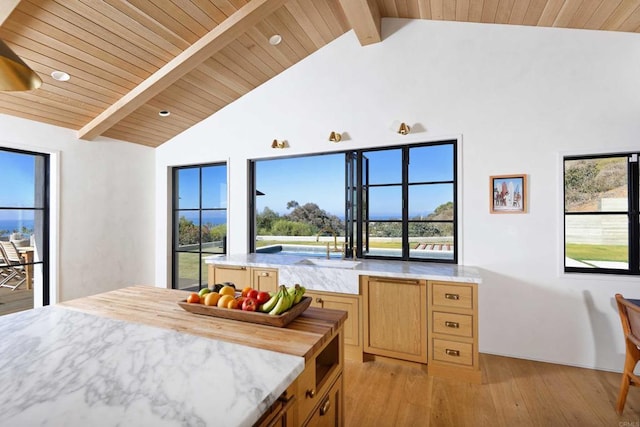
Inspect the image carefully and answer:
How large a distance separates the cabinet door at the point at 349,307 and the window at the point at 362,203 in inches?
26.4

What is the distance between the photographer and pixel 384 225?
332cm

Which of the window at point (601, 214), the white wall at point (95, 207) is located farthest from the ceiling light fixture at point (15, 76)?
the window at point (601, 214)

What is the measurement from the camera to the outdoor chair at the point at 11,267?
309 cm

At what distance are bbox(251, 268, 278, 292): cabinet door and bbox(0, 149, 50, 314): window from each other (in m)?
2.44

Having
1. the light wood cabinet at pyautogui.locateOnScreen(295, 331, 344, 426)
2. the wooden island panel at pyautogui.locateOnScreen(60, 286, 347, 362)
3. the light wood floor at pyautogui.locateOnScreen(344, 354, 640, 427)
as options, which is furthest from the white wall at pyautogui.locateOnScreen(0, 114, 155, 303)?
the light wood cabinet at pyautogui.locateOnScreen(295, 331, 344, 426)

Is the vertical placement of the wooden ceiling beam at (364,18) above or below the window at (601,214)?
above

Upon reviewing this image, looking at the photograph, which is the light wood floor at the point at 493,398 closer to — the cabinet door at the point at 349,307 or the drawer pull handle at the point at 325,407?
the cabinet door at the point at 349,307

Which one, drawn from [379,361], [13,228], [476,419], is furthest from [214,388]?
[13,228]

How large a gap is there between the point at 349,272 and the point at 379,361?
862 mm

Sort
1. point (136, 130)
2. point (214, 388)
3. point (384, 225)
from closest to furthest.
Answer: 1. point (214, 388)
2. point (384, 225)
3. point (136, 130)

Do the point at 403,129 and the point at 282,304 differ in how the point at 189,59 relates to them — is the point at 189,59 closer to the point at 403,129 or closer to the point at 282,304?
the point at 403,129

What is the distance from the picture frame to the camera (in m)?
2.71

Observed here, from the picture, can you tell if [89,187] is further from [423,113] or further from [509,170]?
[509,170]

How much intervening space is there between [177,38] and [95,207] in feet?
7.91
